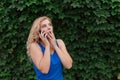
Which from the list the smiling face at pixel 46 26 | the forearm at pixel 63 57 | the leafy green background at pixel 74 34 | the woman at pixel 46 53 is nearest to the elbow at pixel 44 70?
the woman at pixel 46 53

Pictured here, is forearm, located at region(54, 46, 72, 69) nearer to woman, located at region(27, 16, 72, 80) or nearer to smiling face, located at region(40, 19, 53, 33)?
woman, located at region(27, 16, 72, 80)

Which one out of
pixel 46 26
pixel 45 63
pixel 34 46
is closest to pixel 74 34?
pixel 46 26

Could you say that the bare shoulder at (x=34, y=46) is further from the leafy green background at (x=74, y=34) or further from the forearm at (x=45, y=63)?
the leafy green background at (x=74, y=34)

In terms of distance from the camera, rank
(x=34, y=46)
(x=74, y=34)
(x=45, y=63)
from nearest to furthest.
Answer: (x=45, y=63), (x=34, y=46), (x=74, y=34)

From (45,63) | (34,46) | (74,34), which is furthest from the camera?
(74,34)

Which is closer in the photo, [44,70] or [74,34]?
[44,70]

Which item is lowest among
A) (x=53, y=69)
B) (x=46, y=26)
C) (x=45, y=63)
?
(x=53, y=69)

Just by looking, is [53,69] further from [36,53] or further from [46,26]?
[46,26]

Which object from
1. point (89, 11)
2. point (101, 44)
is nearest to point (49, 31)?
point (89, 11)

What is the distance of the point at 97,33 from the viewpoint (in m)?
5.33

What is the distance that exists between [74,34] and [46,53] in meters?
2.21

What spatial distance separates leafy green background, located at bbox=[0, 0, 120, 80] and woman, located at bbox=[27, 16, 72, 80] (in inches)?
69.3

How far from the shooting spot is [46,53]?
319cm

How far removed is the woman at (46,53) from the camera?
10.5 feet
